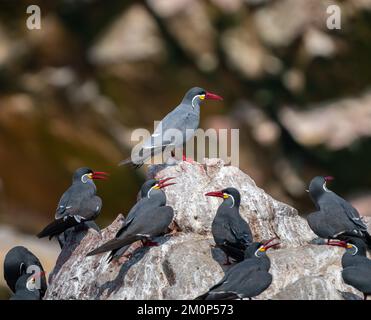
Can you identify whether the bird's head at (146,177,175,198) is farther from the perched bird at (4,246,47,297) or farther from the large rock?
the perched bird at (4,246,47,297)

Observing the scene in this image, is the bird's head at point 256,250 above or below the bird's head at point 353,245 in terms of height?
above

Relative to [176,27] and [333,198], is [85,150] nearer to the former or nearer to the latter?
[176,27]

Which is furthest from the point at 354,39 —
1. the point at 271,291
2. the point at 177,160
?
the point at 271,291

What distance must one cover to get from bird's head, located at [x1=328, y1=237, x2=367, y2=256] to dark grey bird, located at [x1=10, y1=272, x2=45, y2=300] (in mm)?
4338

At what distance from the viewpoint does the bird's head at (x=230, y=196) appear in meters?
15.9

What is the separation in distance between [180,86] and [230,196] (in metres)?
17.7

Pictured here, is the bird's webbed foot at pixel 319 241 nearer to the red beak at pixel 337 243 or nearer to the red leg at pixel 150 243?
the red beak at pixel 337 243

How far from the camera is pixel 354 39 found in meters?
33.9

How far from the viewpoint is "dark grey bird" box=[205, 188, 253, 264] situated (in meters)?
15.3

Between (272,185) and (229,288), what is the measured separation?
1931 centimetres

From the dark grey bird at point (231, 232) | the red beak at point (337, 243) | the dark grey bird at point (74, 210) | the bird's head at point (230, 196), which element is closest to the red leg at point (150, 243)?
the dark grey bird at point (231, 232)

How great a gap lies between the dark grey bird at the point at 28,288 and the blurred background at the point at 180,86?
51.5 ft

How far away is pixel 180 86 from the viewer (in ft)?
110

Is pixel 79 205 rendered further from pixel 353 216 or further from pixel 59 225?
pixel 353 216
